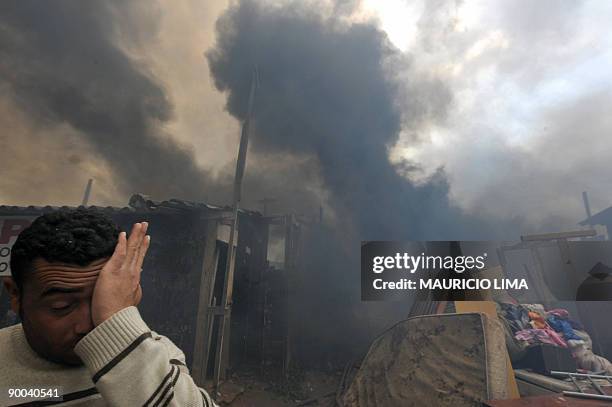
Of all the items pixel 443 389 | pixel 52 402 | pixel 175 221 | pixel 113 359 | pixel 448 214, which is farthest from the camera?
pixel 448 214

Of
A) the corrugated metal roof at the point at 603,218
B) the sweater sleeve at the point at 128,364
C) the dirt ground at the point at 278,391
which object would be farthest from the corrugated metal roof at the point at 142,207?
the corrugated metal roof at the point at 603,218

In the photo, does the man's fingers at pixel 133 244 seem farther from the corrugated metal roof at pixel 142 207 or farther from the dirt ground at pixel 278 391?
the dirt ground at pixel 278 391

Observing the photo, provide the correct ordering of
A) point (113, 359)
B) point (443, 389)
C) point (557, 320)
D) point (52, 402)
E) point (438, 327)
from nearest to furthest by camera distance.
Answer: point (113, 359) → point (52, 402) → point (443, 389) → point (438, 327) → point (557, 320)

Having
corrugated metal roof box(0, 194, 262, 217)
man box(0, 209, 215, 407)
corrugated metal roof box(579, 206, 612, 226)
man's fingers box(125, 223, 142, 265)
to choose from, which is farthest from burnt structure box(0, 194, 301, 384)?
corrugated metal roof box(579, 206, 612, 226)

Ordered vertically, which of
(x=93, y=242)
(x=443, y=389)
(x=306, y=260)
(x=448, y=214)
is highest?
(x=448, y=214)

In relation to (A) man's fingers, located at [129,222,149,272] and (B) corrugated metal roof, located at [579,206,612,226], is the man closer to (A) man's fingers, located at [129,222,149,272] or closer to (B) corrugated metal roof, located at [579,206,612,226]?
(A) man's fingers, located at [129,222,149,272]

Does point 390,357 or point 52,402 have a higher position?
point 52,402

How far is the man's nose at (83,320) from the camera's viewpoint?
0.85m

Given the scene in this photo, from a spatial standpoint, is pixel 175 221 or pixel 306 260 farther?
pixel 306 260

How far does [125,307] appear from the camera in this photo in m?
0.81

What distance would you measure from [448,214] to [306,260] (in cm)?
1031

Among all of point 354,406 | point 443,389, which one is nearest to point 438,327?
point 443,389

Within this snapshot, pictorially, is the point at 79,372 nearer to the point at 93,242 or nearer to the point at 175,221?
the point at 93,242

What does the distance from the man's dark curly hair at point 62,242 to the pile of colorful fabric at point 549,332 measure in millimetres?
6880
